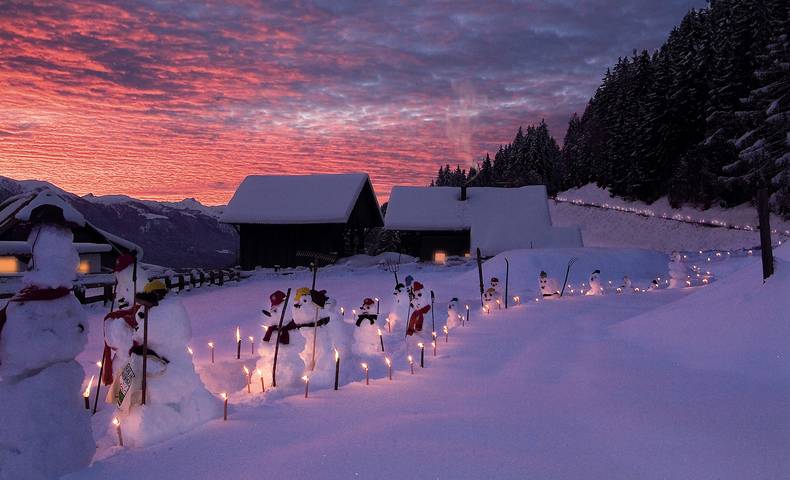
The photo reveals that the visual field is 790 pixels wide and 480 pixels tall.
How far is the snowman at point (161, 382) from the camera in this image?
17.4ft

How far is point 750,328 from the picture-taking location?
8.10 meters

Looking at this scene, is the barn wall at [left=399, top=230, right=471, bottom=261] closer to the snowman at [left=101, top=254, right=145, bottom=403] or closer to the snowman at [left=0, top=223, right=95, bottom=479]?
the snowman at [left=101, top=254, right=145, bottom=403]

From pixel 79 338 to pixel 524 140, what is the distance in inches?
3216

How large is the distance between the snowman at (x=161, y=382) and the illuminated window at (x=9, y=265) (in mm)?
15388

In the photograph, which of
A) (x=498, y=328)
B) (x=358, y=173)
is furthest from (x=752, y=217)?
(x=498, y=328)

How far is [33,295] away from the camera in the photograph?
14.5 ft

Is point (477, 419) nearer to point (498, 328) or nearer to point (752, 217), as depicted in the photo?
point (498, 328)

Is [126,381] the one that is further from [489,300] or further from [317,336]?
[489,300]

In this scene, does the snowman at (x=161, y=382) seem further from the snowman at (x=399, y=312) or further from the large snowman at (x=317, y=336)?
the snowman at (x=399, y=312)

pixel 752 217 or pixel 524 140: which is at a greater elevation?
pixel 524 140

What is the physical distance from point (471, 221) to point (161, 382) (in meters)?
A: 31.4

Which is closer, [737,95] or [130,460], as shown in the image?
[130,460]

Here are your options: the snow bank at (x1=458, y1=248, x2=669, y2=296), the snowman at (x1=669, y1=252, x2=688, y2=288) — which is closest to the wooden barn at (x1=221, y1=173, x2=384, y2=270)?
the snow bank at (x1=458, y1=248, x2=669, y2=296)

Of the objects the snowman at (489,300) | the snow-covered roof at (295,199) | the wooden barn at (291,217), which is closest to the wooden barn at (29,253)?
the snowman at (489,300)
